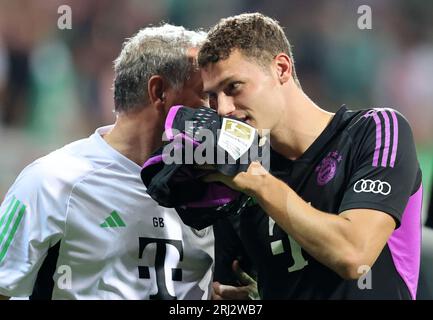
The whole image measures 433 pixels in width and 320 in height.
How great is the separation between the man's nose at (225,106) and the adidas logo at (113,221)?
0.53 meters

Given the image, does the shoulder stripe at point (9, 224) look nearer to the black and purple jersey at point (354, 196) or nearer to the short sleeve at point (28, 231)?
the short sleeve at point (28, 231)

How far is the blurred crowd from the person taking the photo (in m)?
5.55

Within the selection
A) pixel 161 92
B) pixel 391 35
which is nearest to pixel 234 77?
pixel 161 92

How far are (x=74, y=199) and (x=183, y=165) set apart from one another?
59 cm

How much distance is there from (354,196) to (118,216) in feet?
2.73

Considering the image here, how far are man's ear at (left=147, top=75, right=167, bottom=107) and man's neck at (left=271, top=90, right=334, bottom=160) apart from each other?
18.3 inches

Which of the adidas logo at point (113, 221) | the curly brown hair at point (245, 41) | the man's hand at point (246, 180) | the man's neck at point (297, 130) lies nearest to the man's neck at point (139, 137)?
the adidas logo at point (113, 221)

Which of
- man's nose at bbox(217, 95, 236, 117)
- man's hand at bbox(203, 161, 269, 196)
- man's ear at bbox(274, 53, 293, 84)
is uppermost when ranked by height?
man's ear at bbox(274, 53, 293, 84)

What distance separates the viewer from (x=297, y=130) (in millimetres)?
2422

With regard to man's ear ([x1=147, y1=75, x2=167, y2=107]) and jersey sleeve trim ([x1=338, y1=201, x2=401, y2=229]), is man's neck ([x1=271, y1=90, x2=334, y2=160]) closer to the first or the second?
jersey sleeve trim ([x1=338, y1=201, x2=401, y2=229])

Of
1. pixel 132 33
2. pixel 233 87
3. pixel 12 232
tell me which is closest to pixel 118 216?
pixel 12 232

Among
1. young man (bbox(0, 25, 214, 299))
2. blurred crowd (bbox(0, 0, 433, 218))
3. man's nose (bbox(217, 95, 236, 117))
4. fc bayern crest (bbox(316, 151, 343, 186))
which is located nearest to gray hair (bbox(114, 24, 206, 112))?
young man (bbox(0, 25, 214, 299))

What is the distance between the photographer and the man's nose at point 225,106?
7.76ft
